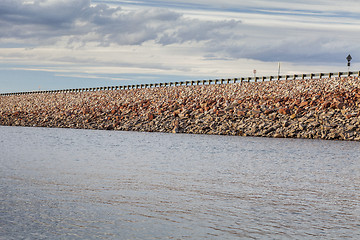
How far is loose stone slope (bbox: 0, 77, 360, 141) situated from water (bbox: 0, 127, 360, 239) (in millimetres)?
27542

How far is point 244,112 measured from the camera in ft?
177

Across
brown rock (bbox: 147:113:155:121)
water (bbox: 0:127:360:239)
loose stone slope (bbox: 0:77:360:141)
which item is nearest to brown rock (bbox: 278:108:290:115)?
loose stone slope (bbox: 0:77:360:141)

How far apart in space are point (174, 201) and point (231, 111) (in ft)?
145

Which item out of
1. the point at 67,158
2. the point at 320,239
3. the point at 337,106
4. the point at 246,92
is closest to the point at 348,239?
the point at 320,239

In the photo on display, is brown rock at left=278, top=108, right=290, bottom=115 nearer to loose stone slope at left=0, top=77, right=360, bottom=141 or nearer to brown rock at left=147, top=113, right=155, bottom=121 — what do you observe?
loose stone slope at left=0, top=77, right=360, bottom=141

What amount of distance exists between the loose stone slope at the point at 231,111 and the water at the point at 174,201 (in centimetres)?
2754

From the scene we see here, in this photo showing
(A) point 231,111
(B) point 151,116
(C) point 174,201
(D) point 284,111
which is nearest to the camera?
(C) point 174,201

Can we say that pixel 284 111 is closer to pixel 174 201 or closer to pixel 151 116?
pixel 151 116

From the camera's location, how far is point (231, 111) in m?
55.2

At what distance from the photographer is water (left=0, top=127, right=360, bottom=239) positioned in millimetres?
8828

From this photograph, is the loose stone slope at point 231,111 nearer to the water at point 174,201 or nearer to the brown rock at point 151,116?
the brown rock at point 151,116

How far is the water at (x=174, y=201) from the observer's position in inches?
348

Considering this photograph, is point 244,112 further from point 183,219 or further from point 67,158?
point 183,219

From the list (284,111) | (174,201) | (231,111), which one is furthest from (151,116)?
(174,201)
